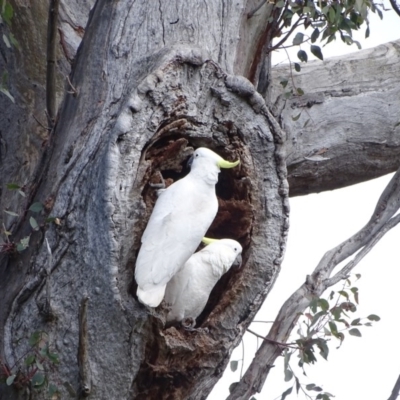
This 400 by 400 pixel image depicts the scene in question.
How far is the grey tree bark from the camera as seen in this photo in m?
2.07

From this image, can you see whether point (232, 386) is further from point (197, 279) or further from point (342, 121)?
point (342, 121)

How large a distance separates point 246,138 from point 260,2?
0.62 m

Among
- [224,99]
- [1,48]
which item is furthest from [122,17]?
[1,48]

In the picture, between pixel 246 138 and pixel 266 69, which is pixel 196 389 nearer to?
pixel 246 138

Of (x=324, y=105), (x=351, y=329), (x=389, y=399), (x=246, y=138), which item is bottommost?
(x=389, y=399)

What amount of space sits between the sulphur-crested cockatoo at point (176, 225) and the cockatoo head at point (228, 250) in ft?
0.33

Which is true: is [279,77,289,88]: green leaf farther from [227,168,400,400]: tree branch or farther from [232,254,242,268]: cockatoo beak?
[232,254,242,268]: cockatoo beak

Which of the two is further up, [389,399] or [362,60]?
[362,60]

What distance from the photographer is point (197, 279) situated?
2.28 metres

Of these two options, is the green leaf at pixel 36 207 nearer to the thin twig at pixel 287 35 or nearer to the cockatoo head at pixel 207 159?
the cockatoo head at pixel 207 159

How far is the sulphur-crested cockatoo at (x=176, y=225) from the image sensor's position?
2.04m

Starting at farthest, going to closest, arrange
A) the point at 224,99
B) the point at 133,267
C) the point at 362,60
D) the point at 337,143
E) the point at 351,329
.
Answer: the point at 362,60 < the point at 337,143 < the point at 351,329 < the point at 224,99 < the point at 133,267

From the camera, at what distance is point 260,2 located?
273cm

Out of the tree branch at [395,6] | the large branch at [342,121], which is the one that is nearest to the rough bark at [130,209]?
the large branch at [342,121]
